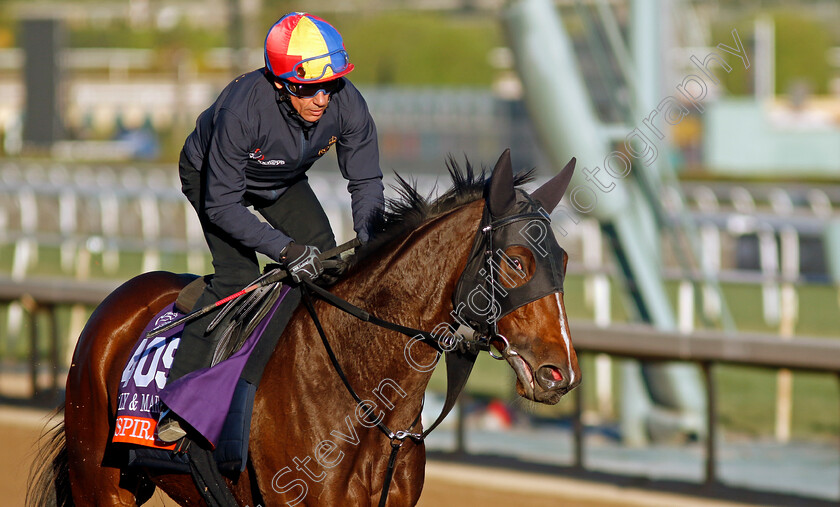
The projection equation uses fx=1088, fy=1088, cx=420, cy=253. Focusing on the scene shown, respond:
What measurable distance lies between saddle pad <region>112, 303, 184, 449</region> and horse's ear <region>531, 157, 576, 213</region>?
4.14ft

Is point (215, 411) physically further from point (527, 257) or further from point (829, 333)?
point (829, 333)

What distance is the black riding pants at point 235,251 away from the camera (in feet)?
11.0

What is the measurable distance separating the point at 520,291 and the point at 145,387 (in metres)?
1.36

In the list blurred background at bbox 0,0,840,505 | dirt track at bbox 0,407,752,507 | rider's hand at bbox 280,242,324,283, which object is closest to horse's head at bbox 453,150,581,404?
blurred background at bbox 0,0,840,505

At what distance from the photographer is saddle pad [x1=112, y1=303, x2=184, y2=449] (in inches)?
135

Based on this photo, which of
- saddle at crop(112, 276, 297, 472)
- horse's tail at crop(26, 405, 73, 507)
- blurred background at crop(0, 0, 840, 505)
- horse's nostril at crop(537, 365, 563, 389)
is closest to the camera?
horse's nostril at crop(537, 365, 563, 389)

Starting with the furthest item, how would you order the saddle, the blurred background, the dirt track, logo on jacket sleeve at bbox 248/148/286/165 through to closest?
the blurred background < the dirt track < logo on jacket sleeve at bbox 248/148/286/165 < the saddle

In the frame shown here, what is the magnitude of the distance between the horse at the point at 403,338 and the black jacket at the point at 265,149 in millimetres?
272

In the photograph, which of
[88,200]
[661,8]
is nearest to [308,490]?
[661,8]

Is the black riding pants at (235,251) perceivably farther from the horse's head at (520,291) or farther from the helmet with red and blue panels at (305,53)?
the horse's head at (520,291)

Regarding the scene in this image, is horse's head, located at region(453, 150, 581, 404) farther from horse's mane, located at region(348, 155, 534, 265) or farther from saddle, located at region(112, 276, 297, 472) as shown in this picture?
saddle, located at region(112, 276, 297, 472)

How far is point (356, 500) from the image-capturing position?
3039 millimetres

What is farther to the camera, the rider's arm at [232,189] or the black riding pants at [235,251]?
the black riding pants at [235,251]

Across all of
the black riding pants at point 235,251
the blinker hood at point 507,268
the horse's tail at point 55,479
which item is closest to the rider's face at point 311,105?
the black riding pants at point 235,251
